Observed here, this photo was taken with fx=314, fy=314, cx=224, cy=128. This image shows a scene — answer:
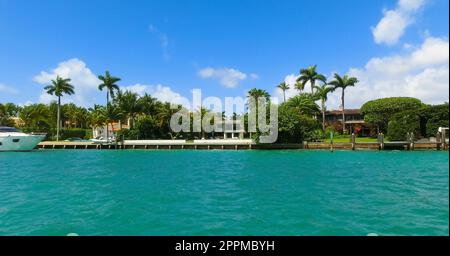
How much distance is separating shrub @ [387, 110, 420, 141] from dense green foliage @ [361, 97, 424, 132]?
12960 millimetres

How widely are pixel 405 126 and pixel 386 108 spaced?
14.9 meters

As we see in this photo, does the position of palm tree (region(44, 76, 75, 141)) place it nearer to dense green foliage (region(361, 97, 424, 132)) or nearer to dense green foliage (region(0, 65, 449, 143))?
dense green foliage (region(0, 65, 449, 143))

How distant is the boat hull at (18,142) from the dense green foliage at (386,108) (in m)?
66.7

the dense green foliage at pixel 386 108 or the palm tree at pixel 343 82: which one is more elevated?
the palm tree at pixel 343 82

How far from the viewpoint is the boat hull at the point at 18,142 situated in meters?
53.6

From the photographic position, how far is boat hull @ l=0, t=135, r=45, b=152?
53625 mm

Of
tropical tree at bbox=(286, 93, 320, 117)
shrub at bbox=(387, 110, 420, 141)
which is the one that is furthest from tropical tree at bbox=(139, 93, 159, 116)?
shrub at bbox=(387, 110, 420, 141)

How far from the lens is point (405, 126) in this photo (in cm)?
5350

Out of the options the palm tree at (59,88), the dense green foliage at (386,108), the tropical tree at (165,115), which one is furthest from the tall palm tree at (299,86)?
the palm tree at (59,88)

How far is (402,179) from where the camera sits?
67.8 feet

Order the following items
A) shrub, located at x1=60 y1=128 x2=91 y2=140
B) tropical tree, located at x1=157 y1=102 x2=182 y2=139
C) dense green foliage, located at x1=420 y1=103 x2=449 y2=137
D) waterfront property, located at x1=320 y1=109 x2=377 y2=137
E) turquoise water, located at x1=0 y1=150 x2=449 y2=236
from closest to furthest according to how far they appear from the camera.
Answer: turquoise water, located at x1=0 y1=150 x2=449 y2=236
dense green foliage, located at x1=420 y1=103 x2=449 y2=137
tropical tree, located at x1=157 y1=102 x2=182 y2=139
waterfront property, located at x1=320 y1=109 x2=377 y2=137
shrub, located at x1=60 y1=128 x2=91 y2=140

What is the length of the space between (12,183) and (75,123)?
8139cm

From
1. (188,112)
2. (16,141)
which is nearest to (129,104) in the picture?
(188,112)

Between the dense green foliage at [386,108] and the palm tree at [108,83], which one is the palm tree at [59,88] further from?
the dense green foliage at [386,108]
